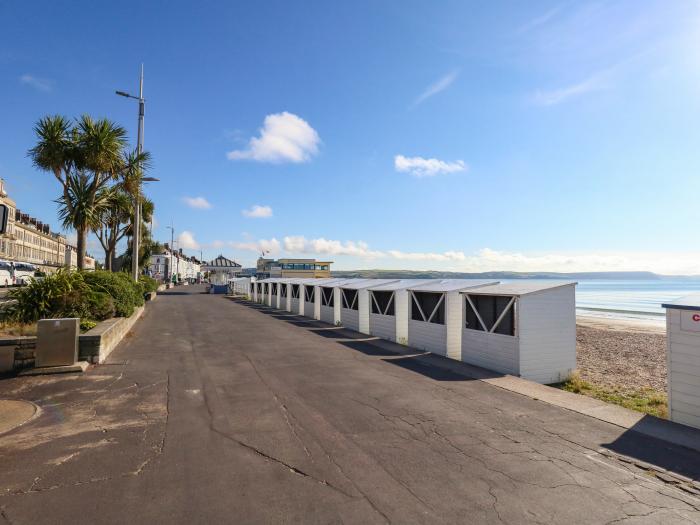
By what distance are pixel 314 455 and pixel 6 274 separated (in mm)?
46898

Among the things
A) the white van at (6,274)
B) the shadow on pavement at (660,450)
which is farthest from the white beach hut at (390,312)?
the white van at (6,274)

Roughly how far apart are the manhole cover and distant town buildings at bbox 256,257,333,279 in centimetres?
8373

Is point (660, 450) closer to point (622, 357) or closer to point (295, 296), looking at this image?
point (622, 357)

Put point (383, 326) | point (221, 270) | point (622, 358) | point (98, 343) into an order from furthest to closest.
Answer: point (221, 270) → point (622, 358) → point (383, 326) → point (98, 343)

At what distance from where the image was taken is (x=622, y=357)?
66.7ft

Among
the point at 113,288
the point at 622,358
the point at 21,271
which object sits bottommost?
the point at 622,358

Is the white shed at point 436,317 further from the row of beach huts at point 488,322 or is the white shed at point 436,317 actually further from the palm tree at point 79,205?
the palm tree at point 79,205

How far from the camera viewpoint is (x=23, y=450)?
559 centimetres

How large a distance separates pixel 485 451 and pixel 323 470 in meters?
2.42

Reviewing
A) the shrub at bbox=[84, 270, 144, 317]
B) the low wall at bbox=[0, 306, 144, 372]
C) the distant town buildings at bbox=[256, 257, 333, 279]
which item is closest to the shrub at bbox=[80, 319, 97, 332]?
the low wall at bbox=[0, 306, 144, 372]

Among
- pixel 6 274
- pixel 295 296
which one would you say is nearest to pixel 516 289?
pixel 295 296

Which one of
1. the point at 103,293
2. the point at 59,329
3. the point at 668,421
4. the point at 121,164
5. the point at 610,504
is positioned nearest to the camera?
the point at 610,504

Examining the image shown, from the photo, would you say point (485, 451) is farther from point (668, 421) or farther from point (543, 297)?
point (543, 297)

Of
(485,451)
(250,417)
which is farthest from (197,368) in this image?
(485,451)
